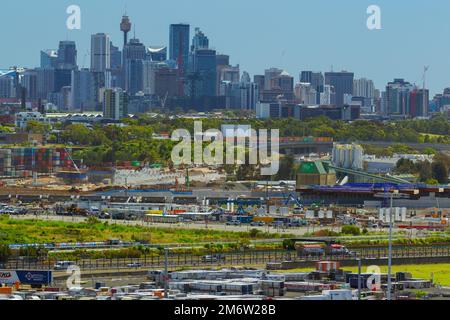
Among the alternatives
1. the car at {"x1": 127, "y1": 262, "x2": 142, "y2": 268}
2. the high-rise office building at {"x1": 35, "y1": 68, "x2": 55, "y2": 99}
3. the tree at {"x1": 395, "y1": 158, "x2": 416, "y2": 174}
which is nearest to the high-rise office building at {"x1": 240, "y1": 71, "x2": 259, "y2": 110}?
the high-rise office building at {"x1": 35, "y1": 68, "x2": 55, "y2": 99}

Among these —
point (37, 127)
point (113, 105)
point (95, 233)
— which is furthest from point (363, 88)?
point (95, 233)

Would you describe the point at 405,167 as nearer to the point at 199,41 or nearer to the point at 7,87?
the point at 199,41

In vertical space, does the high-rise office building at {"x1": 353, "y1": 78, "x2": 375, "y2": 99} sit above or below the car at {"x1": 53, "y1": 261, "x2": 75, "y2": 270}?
above

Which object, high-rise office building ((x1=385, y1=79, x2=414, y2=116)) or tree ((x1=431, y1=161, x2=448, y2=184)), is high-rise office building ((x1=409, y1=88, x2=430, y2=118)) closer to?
high-rise office building ((x1=385, y1=79, x2=414, y2=116))

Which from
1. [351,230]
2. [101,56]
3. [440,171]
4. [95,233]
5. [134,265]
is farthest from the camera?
[101,56]
